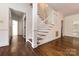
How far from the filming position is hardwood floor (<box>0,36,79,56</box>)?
164cm

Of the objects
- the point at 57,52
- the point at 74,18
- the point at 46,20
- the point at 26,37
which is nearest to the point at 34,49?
the point at 26,37

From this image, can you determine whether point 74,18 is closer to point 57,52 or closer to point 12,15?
point 57,52

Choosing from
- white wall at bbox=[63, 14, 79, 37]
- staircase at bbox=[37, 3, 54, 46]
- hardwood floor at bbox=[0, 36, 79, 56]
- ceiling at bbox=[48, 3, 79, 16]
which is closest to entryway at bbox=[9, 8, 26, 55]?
hardwood floor at bbox=[0, 36, 79, 56]

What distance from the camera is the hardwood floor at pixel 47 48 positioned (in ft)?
5.39

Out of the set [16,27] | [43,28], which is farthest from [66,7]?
[16,27]

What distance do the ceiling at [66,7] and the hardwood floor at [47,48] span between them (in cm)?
42

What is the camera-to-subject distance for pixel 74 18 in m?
1.62

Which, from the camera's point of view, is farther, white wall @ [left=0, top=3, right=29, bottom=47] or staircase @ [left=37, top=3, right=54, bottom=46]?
staircase @ [left=37, top=3, right=54, bottom=46]

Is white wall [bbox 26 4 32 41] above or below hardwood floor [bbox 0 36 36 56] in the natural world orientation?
above

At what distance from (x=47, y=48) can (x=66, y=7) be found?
2.38 feet

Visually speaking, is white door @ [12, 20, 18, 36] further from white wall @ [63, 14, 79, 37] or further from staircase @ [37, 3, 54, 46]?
white wall @ [63, 14, 79, 37]

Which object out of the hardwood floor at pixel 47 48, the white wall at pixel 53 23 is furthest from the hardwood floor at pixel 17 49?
the white wall at pixel 53 23

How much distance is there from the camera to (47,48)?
1677 mm

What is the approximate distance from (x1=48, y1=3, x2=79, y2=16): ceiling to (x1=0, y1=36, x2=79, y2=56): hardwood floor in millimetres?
419
